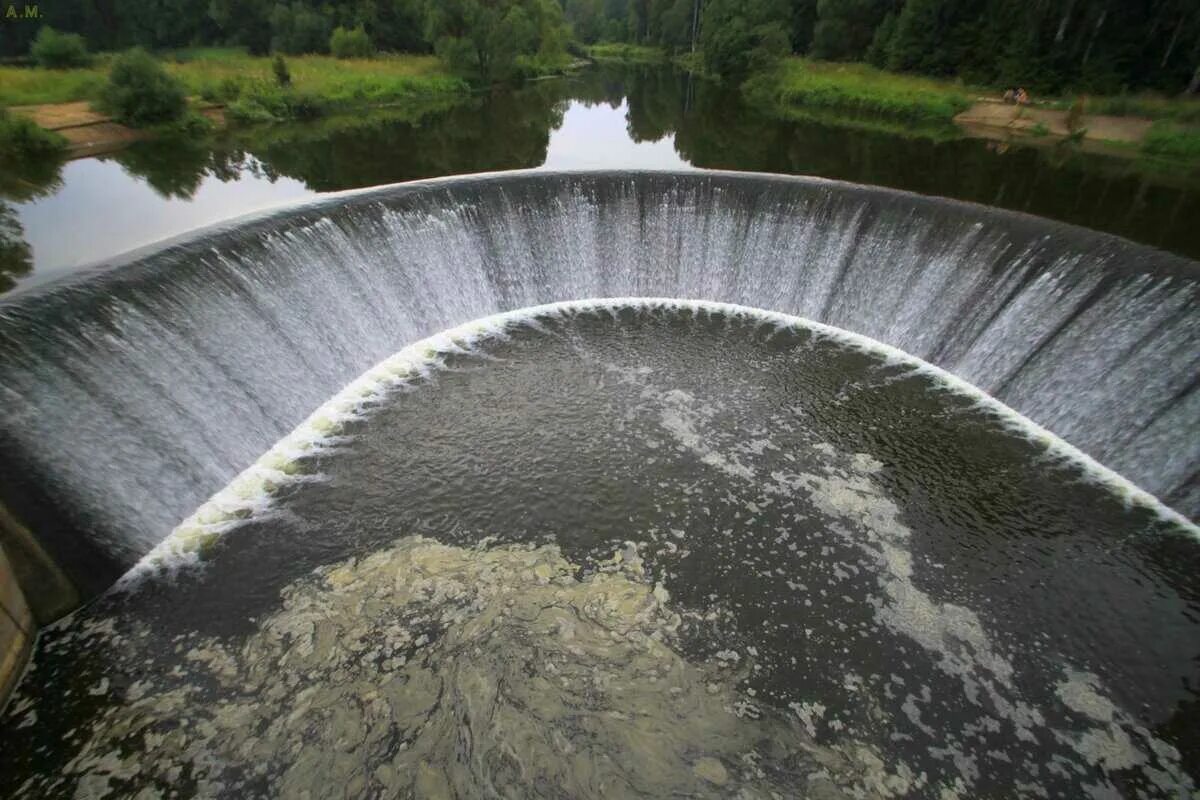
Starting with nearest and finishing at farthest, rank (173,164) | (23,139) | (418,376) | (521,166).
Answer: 1. (418,376)
2. (23,139)
3. (173,164)
4. (521,166)

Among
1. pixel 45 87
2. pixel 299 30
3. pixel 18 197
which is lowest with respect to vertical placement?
pixel 299 30

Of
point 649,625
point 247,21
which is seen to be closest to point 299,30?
point 247,21

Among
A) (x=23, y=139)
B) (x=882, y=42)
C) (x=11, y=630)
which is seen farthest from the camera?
(x=882, y=42)

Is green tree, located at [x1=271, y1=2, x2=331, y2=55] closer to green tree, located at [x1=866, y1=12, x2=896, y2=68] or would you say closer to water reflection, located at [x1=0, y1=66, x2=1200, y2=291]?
water reflection, located at [x1=0, y1=66, x2=1200, y2=291]

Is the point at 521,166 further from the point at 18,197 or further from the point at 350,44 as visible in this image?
the point at 350,44

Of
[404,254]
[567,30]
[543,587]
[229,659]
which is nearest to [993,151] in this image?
[404,254]
